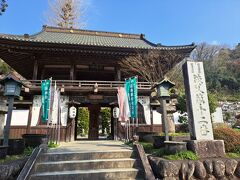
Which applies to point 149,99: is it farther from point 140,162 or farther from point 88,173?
point 88,173

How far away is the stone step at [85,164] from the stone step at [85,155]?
0.29 m

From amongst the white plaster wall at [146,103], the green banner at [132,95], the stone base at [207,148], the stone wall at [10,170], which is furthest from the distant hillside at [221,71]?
the stone wall at [10,170]

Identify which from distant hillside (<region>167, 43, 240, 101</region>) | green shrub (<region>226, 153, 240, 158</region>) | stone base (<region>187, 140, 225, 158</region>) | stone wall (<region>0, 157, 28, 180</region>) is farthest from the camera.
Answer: distant hillside (<region>167, 43, 240, 101</region>)

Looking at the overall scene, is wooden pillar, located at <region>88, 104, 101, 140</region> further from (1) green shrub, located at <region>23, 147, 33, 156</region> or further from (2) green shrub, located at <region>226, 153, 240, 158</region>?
(2) green shrub, located at <region>226, 153, 240, 158</region>

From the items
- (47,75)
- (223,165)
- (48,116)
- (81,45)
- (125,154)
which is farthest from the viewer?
(47,75)

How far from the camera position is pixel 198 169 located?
5.30 m

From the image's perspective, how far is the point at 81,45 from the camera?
14094 mm

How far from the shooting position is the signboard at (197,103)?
20.9 feet

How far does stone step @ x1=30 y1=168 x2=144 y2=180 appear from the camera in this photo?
532 cm

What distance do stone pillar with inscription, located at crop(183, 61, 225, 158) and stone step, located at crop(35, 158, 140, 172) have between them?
2139 millimetres

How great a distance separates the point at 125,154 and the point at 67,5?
28.0m

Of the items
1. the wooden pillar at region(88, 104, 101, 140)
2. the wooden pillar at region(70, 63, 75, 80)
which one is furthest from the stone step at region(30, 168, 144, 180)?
the wooden pillar at region(88, 104, 101, 140)

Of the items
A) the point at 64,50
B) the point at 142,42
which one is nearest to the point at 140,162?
the point at 64,50

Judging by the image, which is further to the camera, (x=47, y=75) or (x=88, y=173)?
(x=47, y=75)
